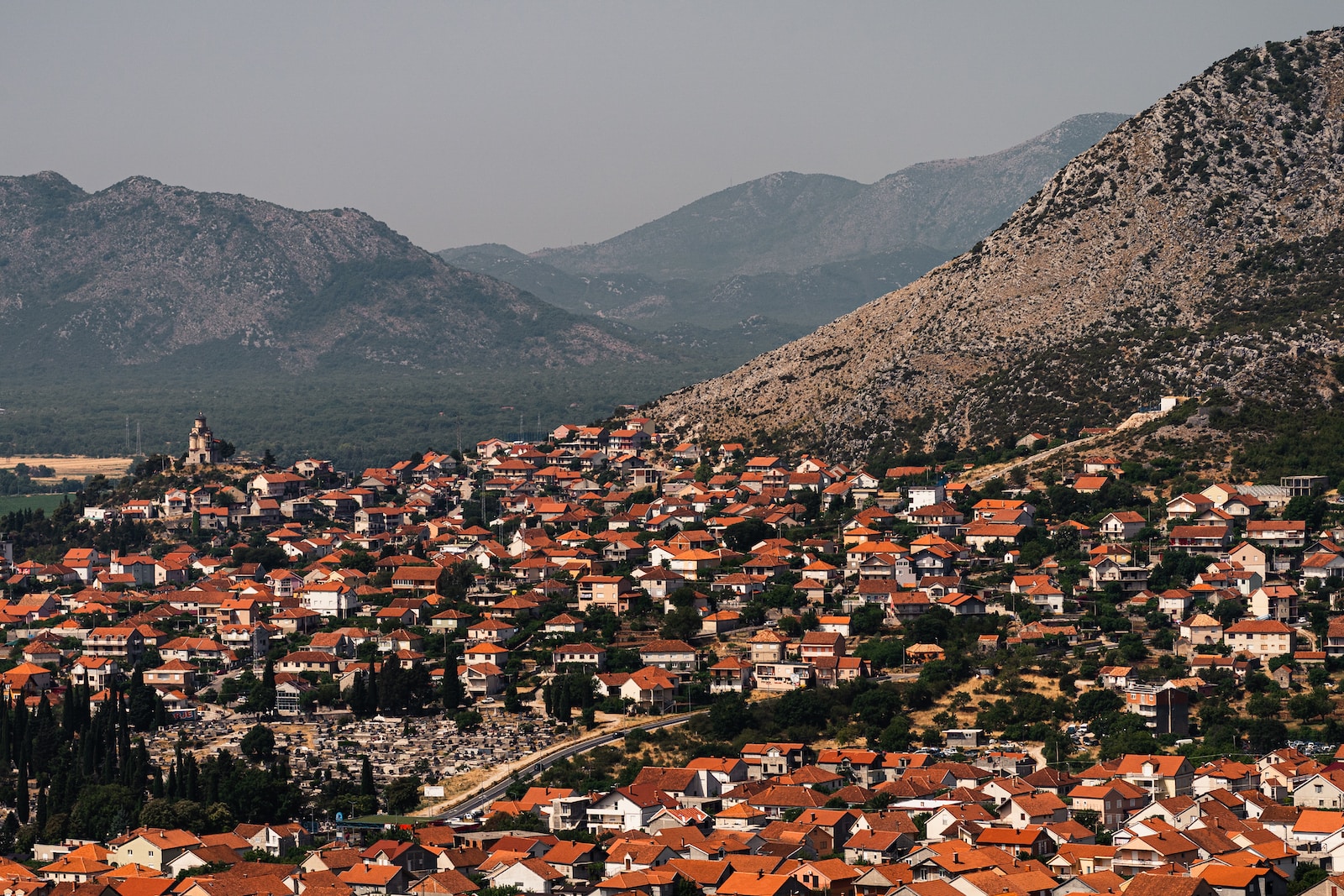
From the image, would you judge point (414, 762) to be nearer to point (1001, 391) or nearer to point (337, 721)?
point (337, 721)

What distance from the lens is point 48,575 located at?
139 metres

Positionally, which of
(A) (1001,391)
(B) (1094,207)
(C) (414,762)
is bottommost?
(C) (414,762)

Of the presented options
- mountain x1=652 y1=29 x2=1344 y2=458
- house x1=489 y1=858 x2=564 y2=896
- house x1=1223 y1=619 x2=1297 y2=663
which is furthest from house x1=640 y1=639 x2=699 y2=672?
mountain x1=652 y1=29 x2=1344 y2=458

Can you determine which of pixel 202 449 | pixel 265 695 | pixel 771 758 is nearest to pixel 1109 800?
pixel 771 758

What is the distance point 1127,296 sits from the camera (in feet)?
493

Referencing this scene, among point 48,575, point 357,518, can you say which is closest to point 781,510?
point 357,518

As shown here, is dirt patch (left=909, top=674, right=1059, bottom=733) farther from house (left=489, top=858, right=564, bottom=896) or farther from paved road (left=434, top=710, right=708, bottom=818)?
house (left=489, top=858, right=564, bottom=896)

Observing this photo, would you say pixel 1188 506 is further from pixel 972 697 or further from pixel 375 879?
pixel 375 879

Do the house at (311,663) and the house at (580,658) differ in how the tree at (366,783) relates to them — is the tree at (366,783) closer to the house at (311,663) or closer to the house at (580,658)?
the house at (580,658)

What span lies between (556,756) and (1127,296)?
69290mm

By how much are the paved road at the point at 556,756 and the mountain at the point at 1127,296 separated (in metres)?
49.0

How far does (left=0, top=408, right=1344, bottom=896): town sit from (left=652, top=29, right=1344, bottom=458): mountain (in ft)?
23.7

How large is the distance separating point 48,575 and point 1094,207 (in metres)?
67.7

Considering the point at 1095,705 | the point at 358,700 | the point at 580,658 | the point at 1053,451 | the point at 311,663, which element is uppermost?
the point at 1053,451
